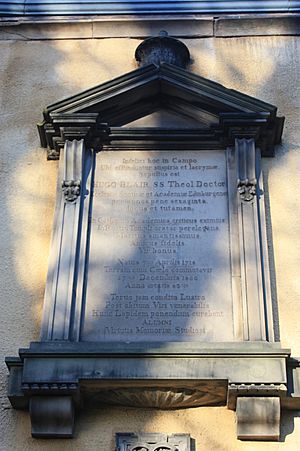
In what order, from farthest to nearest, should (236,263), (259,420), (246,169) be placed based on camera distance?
(246,169)
(236,263)
(259,420)

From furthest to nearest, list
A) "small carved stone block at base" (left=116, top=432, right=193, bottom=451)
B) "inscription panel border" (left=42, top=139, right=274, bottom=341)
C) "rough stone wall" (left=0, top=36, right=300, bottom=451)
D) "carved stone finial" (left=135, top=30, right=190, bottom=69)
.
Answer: "carved stone finial" (left=135, top=30, right=190, bottom=69), "inscription panel border" (left=42, top=139, right=274, bottom=341), "rough stone wall" (left=0, top=36, right=300, bottom=451), "small carved stone block at base" (left=116, top=432, right=193, bottom=451)

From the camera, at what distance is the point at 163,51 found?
9.41 m

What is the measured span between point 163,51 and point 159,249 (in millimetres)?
2827

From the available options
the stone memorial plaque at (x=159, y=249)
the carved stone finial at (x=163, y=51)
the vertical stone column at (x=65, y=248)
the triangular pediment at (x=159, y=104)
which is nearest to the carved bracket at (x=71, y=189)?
the vertical stone column at (x=65, y=248)

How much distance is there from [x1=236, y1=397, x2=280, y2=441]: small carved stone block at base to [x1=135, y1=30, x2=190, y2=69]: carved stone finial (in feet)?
14.1

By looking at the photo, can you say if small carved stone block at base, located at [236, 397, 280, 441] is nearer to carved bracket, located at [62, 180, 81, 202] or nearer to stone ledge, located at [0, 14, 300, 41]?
carved bracket, located at [62, 180, 81, 202]

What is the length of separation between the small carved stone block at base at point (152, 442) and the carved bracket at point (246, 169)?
243cm

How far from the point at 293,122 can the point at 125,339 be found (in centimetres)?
331

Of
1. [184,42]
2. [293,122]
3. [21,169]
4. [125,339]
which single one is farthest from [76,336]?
[184,42]

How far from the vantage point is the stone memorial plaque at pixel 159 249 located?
7.10 metres

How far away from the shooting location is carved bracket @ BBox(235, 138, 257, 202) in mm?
7917

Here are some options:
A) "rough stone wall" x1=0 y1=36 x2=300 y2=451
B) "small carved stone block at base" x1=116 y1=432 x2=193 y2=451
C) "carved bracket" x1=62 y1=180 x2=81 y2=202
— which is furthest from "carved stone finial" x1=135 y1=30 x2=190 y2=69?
"small carved stone block at base" x1=116 y1=432 x2=193 y2=451

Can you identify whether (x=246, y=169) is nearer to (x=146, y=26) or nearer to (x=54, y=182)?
(x=54, y=182)

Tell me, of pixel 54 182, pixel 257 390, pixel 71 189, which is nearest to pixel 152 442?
pixel 257 390
